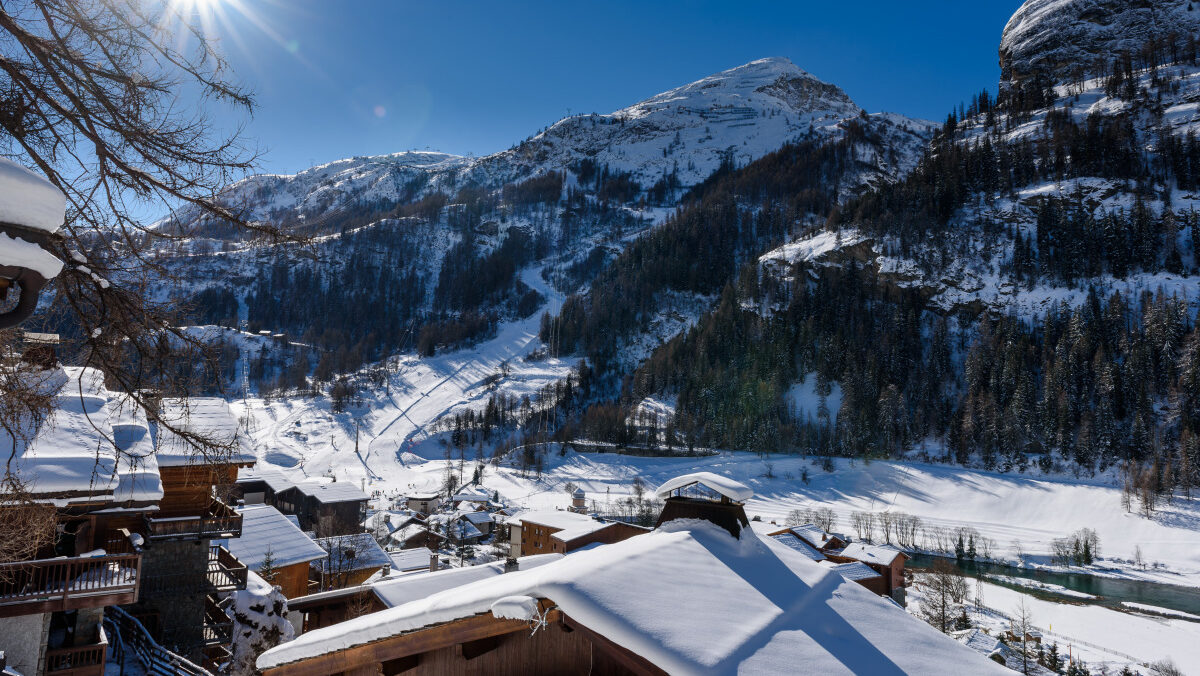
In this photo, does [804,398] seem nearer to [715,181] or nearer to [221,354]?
[221,354]

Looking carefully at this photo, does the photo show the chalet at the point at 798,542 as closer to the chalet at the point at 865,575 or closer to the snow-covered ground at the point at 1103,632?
the chalet at the point at 865,575

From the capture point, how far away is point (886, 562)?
96.9 feet

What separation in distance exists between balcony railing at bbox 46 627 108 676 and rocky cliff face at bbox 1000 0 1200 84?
166247mm

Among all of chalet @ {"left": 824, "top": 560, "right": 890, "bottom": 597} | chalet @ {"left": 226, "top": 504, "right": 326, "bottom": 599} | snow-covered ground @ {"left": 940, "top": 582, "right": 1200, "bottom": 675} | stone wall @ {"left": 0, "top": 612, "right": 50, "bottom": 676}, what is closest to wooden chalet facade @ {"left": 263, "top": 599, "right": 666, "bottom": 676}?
stone wall @ {"left": 0, "top": 612, "right": 50, "bottom": 676}

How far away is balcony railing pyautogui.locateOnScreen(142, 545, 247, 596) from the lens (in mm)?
11469

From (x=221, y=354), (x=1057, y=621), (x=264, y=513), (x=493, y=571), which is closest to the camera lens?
(x=221, y=354)

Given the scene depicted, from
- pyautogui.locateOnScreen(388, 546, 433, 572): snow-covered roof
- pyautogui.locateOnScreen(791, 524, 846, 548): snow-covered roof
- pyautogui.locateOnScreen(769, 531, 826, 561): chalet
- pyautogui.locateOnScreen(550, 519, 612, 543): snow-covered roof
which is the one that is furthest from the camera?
pyautogui.locateOnScreen(791, 524, 846, 548): snow-covered roof

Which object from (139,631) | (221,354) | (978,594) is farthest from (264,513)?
(978,594)

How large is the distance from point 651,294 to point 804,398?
47411 millimetres

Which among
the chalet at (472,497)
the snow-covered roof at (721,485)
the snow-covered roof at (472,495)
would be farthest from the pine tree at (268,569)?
the snow-covered roof at (472,495)

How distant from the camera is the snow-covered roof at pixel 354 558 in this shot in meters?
22.7

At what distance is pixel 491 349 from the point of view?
382 ft

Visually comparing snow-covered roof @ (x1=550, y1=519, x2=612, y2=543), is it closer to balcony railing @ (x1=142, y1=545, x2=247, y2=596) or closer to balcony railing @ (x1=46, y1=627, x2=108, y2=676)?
balcony railing @ (x1=142, y1=545, x2=247, y2=596)

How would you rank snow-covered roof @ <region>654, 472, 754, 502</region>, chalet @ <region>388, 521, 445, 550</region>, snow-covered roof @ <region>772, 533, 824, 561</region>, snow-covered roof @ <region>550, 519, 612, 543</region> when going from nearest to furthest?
snow-covered roof @ <region>654, 472, 754, 502</region> < snow-covered roof @ <region>550, 519, 612, 543</region> < snow-covered roof @ <region>772, 533, 824, 561</region> < chalet @ <region>388, 521, 445, 550</region>
